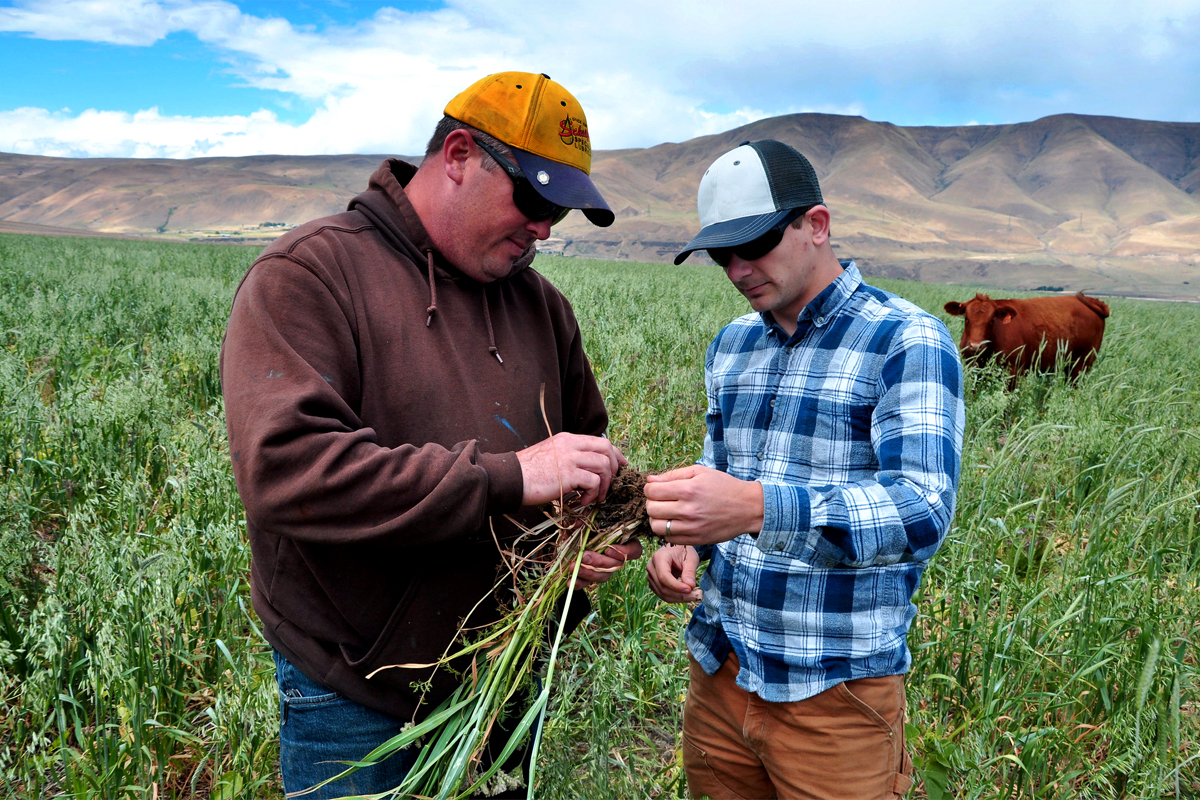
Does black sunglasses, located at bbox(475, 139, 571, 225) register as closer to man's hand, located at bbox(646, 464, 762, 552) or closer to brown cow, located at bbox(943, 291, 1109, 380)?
man's hand, located at bbox(646, 464, 762, 552)

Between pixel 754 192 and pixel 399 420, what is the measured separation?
922mm

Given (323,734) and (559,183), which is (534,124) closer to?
(559,183)

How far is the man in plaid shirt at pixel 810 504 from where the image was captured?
1.32 m

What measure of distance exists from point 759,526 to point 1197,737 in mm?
2070

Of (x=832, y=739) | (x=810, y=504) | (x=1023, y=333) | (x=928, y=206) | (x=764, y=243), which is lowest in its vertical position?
(x=832, y=739)

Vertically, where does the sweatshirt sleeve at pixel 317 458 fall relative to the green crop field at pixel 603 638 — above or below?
above

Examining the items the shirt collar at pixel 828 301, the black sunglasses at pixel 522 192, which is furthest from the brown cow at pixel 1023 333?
the black sunglasses at pixel 522 192

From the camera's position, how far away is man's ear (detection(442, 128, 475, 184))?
158cm

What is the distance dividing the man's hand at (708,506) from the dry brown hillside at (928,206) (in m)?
97.7

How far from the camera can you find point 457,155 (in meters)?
1.61

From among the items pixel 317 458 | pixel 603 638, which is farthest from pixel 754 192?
pixel 603 638

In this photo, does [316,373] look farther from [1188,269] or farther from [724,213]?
[1188,269]

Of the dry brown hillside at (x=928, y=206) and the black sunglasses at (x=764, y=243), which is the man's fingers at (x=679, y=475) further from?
the dry brown hillside at (x=928, y=206)

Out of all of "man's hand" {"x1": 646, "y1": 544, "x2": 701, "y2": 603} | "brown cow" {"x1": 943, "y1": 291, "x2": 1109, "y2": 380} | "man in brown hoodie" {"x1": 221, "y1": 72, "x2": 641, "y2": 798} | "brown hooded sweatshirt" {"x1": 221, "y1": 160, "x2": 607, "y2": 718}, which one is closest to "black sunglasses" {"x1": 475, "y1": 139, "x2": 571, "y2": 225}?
"man in brown hoodie" {"x1": 221, "y1": 72, "x2": 641, "y2": 798}
